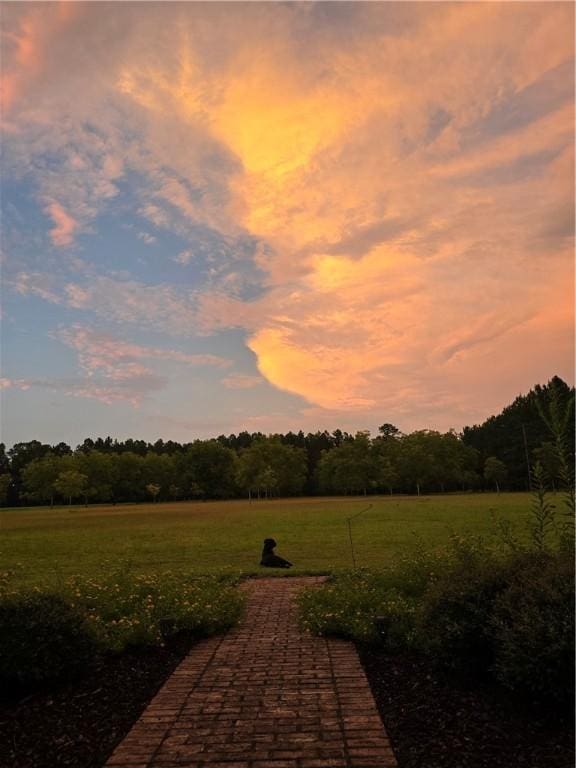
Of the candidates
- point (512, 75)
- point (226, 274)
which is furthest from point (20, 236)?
point (512, 75)

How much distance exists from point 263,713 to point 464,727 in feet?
5.26

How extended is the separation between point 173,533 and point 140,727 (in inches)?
920

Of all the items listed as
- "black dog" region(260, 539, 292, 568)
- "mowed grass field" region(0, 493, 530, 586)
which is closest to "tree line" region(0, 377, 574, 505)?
"mowed grass field" region(0, 493, 530, 586)

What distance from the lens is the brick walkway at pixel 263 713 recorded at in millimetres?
3820

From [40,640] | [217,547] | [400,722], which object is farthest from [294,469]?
[400,722]

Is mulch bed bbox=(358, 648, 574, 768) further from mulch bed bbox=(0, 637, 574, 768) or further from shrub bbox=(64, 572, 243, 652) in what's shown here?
shrub bbox=(64, 572, 243, 652)

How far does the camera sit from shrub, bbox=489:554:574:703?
12.7 feet

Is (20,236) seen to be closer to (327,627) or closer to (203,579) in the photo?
(203,579)

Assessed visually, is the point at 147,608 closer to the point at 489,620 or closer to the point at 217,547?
the point at 489,620

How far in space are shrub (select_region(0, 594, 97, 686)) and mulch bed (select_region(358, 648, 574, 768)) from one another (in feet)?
9.62

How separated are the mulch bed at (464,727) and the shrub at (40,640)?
2.93m

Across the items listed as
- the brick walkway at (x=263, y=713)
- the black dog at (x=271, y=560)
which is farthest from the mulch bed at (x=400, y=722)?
the black dog at (x=271, y=560)

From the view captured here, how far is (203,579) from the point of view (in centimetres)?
1088

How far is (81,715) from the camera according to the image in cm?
471
